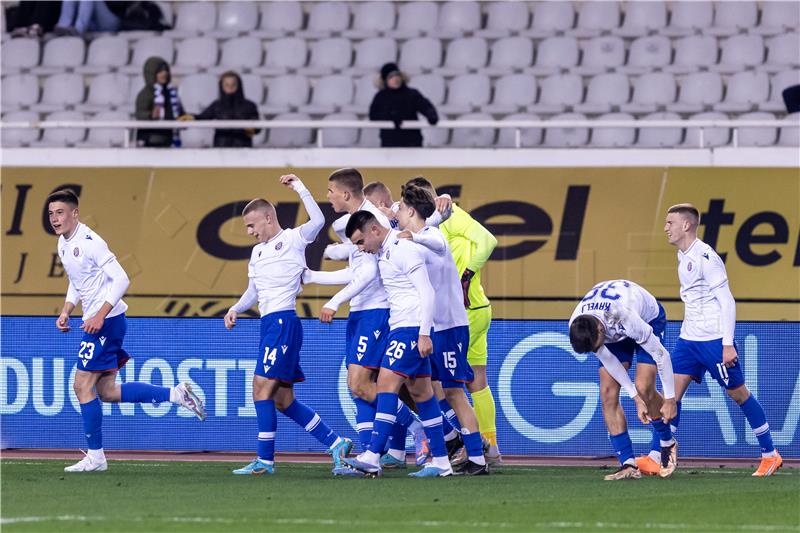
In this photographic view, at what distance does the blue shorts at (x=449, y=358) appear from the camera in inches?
427

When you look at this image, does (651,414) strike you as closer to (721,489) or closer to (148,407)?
(721,489)

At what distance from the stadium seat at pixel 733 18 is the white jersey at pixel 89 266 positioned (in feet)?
38.6

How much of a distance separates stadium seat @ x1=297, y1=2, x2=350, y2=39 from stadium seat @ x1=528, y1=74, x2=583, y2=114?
324 centimetres

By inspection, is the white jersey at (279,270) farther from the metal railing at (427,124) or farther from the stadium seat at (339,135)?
the stadium seat at (339,135)

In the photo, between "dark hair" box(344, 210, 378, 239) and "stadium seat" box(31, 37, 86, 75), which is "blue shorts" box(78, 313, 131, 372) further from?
"stadium seat" box(31, 37, 86, 75)

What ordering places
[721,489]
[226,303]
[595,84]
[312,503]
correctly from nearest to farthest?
[312,503] < [721,489] < [226,303] < [595,84]

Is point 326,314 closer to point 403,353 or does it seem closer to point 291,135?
point 403,353

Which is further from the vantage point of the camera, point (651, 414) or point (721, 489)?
point (651, 414)

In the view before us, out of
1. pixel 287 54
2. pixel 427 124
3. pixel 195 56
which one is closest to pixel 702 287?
pixel 427 124

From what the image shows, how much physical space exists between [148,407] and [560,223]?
6.73m

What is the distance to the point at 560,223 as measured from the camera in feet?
59.4

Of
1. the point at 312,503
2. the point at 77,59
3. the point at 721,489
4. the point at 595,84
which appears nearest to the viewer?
the point at 312,503

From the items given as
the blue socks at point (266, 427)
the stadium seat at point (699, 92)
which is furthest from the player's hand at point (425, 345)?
the stadium seat at point (699, 92)

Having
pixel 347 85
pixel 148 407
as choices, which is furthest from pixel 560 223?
pixel 148 407
